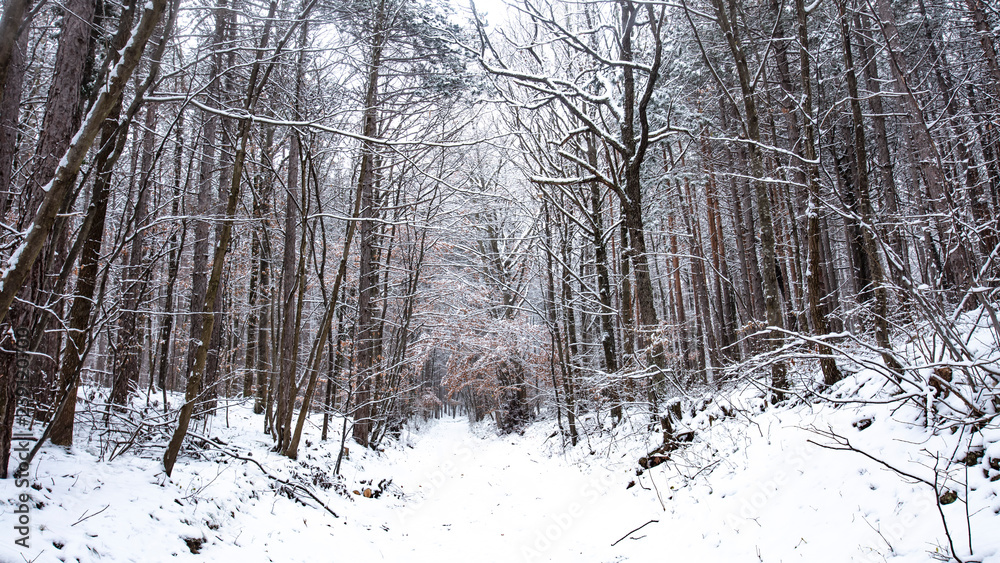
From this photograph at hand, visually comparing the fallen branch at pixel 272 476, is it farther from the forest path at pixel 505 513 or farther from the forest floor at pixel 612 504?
the forest path at pixel 505 513

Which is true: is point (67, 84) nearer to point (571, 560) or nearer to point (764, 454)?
point (571, 560)

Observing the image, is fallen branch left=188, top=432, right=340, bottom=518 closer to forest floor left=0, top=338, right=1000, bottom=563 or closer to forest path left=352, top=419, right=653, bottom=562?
forest floor left=0, top=338, right=1000, bottom=563

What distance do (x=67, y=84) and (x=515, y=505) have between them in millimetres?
7493

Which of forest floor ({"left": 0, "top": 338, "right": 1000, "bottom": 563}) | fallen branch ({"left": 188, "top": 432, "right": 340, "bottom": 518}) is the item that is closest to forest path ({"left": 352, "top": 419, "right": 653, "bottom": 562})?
forest floor ({"left": 0, "top": 338, "right": 1000, "bottom": 563})

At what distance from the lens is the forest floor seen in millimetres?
2904

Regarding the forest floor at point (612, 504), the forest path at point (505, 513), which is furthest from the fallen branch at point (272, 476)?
the forest path at point (505, 513)

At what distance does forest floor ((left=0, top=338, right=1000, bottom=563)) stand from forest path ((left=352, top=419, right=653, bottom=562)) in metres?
0.04

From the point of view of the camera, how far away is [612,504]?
5.99 meters

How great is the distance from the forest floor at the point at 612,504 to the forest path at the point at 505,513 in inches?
1.4

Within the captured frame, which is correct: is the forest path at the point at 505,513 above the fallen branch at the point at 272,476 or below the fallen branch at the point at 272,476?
below

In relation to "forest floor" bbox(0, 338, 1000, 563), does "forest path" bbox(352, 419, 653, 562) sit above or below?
below

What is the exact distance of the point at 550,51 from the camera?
1172cm

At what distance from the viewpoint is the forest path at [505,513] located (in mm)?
5172

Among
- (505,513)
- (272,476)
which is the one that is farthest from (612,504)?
(272,476)
